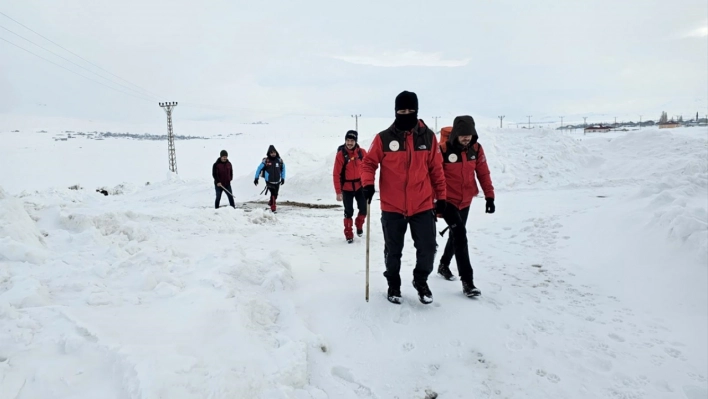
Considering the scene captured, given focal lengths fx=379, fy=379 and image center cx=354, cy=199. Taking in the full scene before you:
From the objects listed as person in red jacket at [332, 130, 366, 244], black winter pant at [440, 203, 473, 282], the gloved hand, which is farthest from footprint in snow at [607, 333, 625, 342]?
person in red jacket at [332, 130, 366, 244]

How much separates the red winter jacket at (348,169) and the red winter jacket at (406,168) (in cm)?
289

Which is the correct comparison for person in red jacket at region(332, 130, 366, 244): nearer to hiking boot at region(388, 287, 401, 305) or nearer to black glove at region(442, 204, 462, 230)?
black glove at region(442, 204, 462, 230)

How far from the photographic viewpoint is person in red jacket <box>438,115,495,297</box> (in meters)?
4.39

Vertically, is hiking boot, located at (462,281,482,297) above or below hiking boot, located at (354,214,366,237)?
below

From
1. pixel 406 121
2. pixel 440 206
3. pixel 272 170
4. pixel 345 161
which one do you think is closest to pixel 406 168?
pixel 406 121

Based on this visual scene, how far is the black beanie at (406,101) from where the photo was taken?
3857mm

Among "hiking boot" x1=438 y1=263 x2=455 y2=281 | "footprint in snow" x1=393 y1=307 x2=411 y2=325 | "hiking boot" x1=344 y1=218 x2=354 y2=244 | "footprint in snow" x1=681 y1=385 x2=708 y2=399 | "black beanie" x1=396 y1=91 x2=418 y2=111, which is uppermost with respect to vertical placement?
"black beanie" x1=396 y1=91 x2=418 y2=111

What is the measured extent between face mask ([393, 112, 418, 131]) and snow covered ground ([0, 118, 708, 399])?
74.4 inches

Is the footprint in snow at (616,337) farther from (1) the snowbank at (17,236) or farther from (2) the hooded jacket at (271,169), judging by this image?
(2) the hooded jacket at (271,169)

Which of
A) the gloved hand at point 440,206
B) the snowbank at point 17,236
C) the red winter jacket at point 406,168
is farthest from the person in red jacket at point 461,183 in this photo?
the snowbank at point 17,236

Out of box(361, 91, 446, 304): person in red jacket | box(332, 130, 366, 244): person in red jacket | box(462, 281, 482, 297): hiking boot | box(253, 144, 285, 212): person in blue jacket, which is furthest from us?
box(253, 144, 285, 212): person in blue jacket

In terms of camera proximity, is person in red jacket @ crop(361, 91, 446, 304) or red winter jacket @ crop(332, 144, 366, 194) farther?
red winter jacket @ crop(332, 144, 366, 194)

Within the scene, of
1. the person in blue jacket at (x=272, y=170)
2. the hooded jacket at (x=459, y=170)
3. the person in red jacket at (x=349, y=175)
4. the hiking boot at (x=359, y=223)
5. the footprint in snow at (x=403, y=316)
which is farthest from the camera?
the person in blue jacket at (x=272, y=170)

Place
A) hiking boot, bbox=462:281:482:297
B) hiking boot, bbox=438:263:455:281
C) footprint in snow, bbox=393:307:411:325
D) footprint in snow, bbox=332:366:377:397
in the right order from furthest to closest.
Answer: hiking boot, bbox=438:263:455:281 → hiking boot, bbox=462:281:482:297 → footprint in snow, bbox=393:307:411:325 → footprint in snow, bbox=332:366:377:397
